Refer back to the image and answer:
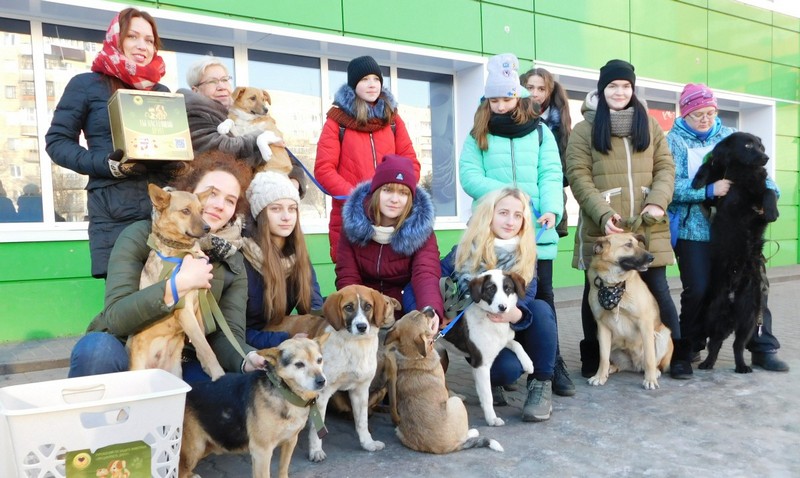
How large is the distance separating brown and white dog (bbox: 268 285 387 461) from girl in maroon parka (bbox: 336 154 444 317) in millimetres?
628

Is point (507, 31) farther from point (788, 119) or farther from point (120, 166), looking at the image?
point (788, 119)

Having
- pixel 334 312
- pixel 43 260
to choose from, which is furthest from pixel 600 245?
pixel 43 260

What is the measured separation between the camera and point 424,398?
3457 mm

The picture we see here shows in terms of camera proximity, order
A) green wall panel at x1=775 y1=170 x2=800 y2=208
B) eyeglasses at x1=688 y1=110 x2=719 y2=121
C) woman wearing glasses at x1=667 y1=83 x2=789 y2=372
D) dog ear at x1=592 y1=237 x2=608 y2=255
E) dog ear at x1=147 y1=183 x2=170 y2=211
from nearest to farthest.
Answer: dog ear at x1=147 y1=183 x2=170 y2=211, dog ear at x1=592 y1=237 x2=608 y2=255, woman wearing glasses at x1=667 y1=83 x2=789 y2=372, eyeglasses at x1=688 y1=110 x2=719 y2=121, green wall panel at x1=775 y1=170 x2=800 y2=208

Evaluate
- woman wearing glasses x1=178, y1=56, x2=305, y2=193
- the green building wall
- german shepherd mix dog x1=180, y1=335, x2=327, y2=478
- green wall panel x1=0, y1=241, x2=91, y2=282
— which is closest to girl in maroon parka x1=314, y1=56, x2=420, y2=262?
woman wearing glasses x1=178, y1=56, x2=305, y2=193

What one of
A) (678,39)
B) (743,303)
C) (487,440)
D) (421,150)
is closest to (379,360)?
(487,440)

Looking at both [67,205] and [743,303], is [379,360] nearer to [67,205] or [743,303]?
[743,303]

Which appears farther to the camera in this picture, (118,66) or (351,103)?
(351,103)

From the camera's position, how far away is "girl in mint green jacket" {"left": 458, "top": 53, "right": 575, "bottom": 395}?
4723 millimetres

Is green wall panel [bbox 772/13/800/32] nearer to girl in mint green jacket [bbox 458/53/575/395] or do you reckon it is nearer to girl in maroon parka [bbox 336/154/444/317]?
girl in mint green jacket [bbox 458/53/575/395]

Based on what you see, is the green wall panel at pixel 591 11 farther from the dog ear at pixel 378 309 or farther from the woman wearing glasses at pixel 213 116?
the dog ear at pixel 378 309

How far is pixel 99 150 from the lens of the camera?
358cm

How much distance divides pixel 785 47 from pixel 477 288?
1425cm

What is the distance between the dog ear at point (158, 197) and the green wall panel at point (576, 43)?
8.69 m
